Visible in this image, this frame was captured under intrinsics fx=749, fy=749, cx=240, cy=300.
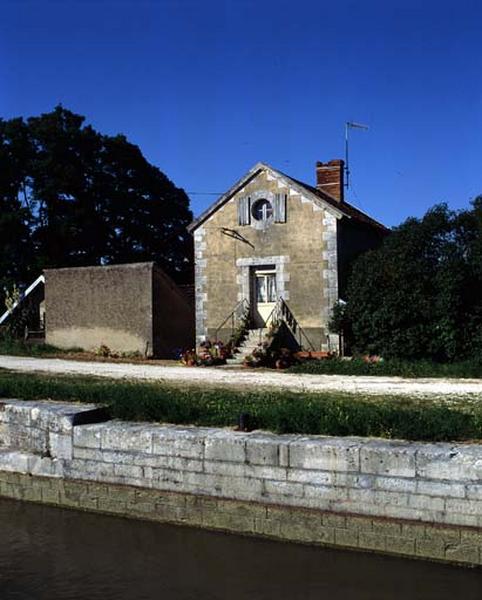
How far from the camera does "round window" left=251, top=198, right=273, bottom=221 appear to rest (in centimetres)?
2158

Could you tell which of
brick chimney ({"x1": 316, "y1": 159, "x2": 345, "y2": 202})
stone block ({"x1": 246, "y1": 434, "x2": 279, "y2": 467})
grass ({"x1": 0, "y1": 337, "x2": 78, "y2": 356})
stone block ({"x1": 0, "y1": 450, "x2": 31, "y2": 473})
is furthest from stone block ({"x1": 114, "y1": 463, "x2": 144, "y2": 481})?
brick chimney ({"x1": 316, "y1": 159, "x2": 345, "y2": 202})

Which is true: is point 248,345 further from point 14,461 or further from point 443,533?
point 443,533

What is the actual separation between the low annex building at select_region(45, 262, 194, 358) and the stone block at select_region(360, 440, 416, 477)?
48.6 feet

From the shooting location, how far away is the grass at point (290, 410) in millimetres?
8327

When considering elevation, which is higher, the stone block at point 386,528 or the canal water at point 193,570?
the stone block at point 386,528

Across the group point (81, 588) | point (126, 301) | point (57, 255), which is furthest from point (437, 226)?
point (57, 255)

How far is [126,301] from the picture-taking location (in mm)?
22703

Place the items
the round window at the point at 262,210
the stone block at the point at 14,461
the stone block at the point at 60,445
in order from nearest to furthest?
the stone block at the point at 60,445
the stone block at the point at 14,461
the round window at the point at 262,210

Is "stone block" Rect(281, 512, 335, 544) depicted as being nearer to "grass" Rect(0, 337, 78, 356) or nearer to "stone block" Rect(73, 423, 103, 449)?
"stone block" Rect(73, 423, 103, 449)

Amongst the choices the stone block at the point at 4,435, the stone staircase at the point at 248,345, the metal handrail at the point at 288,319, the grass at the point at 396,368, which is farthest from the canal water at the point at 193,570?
the metal handrail at the point at 288,319

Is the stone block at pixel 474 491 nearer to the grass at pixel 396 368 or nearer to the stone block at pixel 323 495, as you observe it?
the stone block at pixel 323 495

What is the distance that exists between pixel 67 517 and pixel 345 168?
57.6 ft

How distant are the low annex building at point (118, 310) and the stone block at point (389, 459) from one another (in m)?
14.8

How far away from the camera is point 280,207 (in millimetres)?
21250
